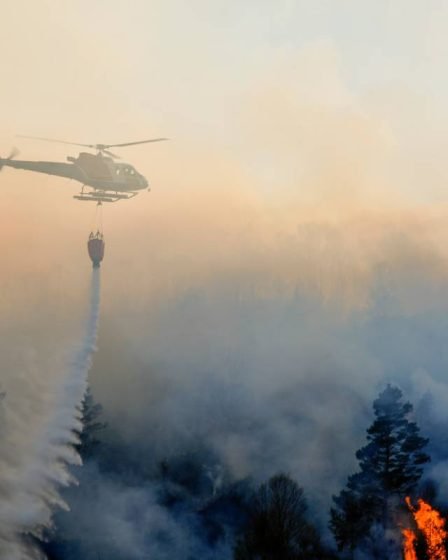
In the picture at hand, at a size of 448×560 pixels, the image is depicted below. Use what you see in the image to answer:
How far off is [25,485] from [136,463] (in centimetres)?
4056

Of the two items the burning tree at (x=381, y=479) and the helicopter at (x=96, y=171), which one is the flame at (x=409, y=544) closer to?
the burning tree at (x=381, y=479)

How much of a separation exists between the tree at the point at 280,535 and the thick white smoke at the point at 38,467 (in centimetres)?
1942

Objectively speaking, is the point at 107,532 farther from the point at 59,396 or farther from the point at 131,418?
the point at 131,418

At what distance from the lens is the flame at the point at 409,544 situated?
7525 centimetres

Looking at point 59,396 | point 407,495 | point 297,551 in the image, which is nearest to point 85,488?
point 59,396

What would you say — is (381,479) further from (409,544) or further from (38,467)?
(38,467)

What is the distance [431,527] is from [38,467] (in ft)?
131

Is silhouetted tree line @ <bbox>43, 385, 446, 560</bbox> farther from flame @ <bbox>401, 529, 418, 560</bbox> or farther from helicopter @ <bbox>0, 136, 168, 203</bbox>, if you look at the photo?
helicopter @ <bbox>0, 136, 168, 203</bbox>

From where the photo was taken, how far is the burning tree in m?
75.7

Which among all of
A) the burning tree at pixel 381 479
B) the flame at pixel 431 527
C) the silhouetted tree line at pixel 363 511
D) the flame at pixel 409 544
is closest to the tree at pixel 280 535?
the silhouetted tree line at pixel 363 511

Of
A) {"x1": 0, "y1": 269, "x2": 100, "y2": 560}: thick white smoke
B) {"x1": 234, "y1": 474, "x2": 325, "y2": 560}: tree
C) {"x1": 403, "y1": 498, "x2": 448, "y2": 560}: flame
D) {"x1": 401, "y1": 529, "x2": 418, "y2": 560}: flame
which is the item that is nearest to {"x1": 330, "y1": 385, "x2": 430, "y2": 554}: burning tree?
{"x1": 401, "y1": 529, "x2": 418, "y2": 560}: flame

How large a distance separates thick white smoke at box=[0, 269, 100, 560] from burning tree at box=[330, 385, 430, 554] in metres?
28.2

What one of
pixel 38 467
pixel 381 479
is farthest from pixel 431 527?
pixel 38 467

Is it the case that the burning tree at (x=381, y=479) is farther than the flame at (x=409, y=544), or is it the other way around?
the burning tree at (x=381, y=479)
